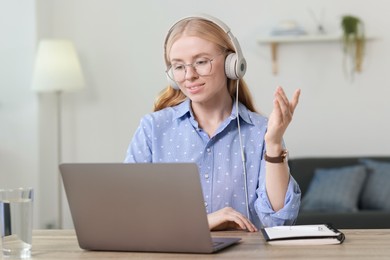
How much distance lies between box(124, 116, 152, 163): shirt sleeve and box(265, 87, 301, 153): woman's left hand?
→ 1.65 ft

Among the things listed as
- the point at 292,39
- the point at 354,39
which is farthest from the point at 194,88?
the point at 354,39

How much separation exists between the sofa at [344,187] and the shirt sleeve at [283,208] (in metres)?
2.39

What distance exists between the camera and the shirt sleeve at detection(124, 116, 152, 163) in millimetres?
2428

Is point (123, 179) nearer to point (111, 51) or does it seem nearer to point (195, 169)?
point (195, 169)

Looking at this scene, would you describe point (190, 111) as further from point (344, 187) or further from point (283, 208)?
point (344, 187)

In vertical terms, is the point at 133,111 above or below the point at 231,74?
below

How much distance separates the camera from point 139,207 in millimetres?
1805

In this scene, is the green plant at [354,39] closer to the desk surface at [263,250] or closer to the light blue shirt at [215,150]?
the light blue shirt at [215,150]

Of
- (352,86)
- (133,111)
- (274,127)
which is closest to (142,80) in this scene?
(133,111)

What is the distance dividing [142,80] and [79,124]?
52cm

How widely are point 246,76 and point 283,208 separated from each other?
3.36 meters

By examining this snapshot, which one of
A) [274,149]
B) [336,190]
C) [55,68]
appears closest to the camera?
[274,149]

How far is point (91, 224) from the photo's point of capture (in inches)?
73.9

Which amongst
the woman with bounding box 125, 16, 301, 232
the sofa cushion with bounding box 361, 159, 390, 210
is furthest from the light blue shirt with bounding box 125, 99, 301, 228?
the sofa cushion with bounding box 361, 159, 390, 210
